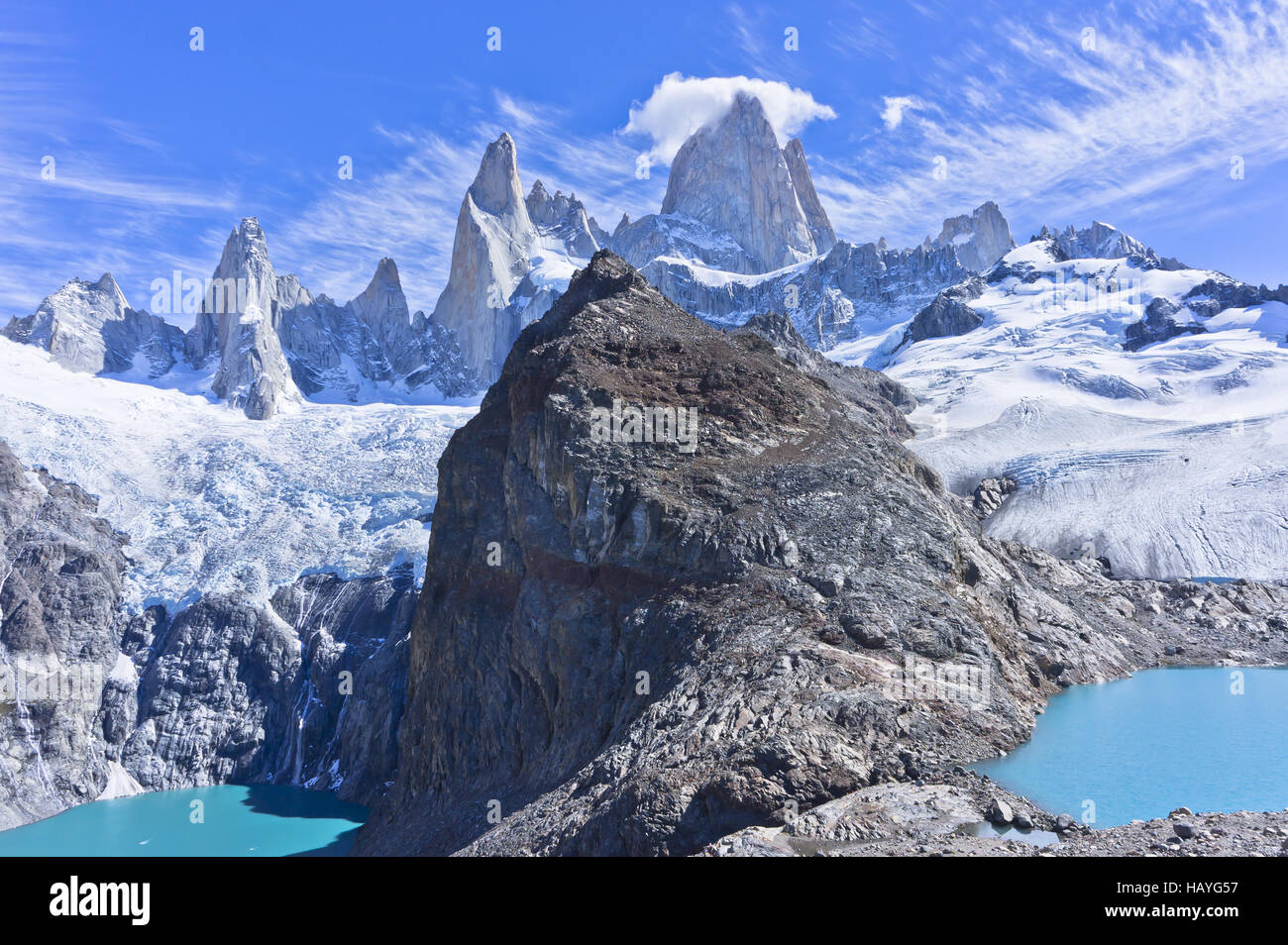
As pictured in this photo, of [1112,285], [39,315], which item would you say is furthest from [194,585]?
[1112,285]

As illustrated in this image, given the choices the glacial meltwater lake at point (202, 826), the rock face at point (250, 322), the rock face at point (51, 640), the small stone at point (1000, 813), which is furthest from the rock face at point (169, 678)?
the small stone at point (1000, 813)

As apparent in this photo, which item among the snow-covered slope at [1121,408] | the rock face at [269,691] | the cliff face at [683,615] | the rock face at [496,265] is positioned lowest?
the rock face at [269,691]

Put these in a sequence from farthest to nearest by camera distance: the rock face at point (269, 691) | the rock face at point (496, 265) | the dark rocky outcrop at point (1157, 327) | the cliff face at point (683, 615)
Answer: the rock face at point (496, 265) → the dark rocky outcrop at point (1157, 327) → the rock face at point (269, 691) → the cliff face at point (683, 615)

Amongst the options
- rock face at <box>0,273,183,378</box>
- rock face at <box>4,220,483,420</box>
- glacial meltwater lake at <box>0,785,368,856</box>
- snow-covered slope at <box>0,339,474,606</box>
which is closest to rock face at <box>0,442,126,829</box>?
glacial meltwater lake at <box>0,785,368,856</box>

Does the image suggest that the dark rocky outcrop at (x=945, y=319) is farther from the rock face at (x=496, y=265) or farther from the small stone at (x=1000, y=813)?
the small stone at (x=1000, y=813)

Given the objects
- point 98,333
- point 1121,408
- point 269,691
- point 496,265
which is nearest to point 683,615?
point 269,691

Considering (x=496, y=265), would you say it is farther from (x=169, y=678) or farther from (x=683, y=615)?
(x=683, y=615)

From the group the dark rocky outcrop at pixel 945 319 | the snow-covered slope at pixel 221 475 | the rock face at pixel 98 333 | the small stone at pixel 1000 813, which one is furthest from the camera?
the dark rocky outcrop at pixel 945 319
